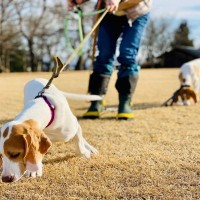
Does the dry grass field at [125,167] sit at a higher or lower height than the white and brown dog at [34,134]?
lower

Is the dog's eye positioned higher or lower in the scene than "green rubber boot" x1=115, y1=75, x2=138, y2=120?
higher

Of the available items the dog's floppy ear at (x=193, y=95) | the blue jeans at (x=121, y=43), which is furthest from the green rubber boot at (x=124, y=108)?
the dog's floppy ear at (x=193, y=95)

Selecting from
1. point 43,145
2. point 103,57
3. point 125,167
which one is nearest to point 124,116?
point 103,57

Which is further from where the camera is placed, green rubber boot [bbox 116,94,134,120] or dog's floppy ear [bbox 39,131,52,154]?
green rubber boot [bbox 116,94,134,120]

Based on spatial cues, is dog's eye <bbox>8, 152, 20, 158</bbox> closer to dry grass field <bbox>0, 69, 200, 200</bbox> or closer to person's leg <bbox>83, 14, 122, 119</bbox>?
dry grass field <bbox>0, 69, 200, 200</bbox>

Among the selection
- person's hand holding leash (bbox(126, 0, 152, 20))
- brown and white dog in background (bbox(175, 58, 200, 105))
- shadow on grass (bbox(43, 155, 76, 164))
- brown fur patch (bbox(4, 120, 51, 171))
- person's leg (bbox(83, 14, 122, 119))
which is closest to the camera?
brown fur patch (bbox(4, 120, 51, 171))

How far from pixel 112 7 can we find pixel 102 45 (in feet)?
2.86

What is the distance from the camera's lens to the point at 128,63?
15.8 feet

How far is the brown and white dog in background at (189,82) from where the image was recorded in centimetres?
625

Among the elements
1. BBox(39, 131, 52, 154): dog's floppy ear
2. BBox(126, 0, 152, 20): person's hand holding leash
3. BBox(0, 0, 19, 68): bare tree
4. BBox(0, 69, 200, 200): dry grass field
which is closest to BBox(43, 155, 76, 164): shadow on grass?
BBox(0, 69, 200, 200): dry grass field

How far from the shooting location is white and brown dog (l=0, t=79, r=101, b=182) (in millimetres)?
2238

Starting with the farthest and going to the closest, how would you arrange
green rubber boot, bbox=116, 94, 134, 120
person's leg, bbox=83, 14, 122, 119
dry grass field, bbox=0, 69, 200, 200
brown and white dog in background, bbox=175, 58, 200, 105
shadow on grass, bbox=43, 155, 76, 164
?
1. brown and white dog in background, bbox=175, 58, 200, 105
2. person's leg, bbox=83, 14, 122, 119
3. green rubber boot, bbox=116, 94, 134, 120
4. shadow on grass, bbox=43, 155, 76, 164
5. dry grass field, bbox=0, 69, 200, 200

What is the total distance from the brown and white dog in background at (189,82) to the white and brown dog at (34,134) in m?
3.28

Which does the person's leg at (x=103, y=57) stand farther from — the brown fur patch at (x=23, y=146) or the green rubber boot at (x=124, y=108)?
the brown fur patch at (x=23, y=146)
